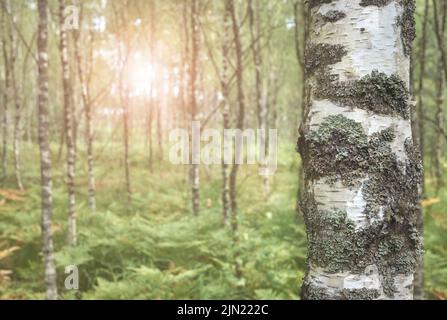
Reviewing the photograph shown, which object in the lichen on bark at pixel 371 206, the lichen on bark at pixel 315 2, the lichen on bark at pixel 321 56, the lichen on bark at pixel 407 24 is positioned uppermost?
the lichen on bark at pixel 315 2

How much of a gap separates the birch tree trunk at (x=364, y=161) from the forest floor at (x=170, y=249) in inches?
166

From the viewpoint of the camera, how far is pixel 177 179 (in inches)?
619

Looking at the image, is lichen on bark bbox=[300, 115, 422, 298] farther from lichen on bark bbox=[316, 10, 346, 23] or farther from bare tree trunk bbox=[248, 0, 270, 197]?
bare tree trunk bbox=[248, 0, 270, 197]

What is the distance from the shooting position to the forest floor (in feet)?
19.8

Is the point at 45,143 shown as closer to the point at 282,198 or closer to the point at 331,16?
the point at 331,16

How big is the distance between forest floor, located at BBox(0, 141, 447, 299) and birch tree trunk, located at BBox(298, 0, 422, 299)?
Answer: 13.8ft

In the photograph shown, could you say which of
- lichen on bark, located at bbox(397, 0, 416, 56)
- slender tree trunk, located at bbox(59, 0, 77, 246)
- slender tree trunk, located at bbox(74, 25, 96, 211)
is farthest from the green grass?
lichen on bark, located at bbox(397, 0, 416, 56)

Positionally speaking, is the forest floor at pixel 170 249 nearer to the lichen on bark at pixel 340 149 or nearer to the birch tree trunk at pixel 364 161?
the birch tree trunk at pixel 364 161

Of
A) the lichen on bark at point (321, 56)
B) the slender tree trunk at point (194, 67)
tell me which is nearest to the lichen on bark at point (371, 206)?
the lichen on bark at point (321, 56)

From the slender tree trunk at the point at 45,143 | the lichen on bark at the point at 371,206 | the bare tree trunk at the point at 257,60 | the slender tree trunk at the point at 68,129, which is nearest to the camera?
the lichen on bark at the point at 371,206

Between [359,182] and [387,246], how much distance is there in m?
0.25

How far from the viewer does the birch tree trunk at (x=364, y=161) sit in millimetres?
1497
